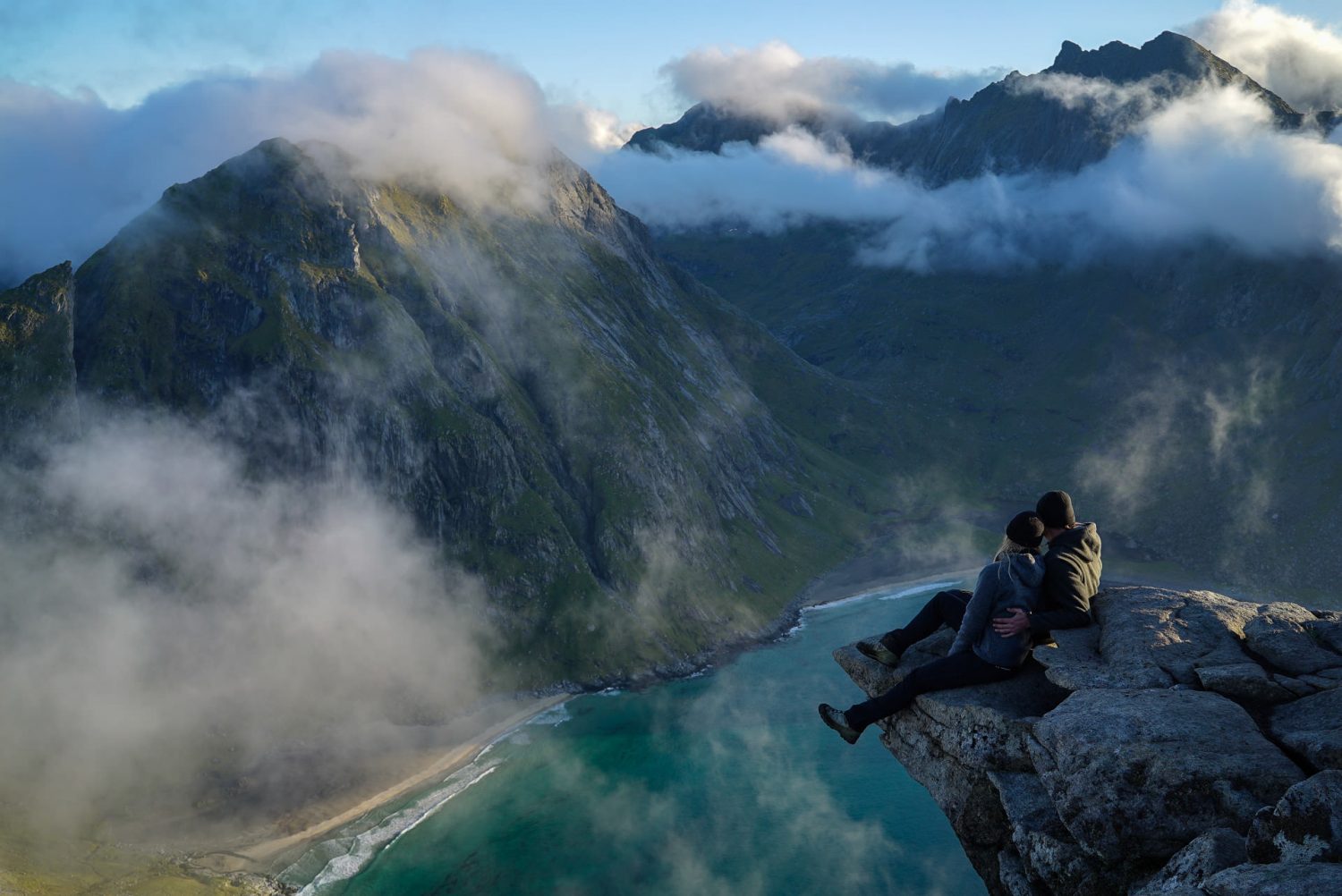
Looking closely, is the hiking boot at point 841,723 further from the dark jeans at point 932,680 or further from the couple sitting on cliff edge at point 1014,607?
the dark jeans at point 932,680

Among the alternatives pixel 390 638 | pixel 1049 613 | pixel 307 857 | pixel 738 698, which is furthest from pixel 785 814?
pixel 1049 613

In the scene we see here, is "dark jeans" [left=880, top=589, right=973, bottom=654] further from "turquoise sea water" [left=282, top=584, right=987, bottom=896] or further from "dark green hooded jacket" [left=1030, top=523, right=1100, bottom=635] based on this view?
"turquoise sea water" [left=282, top=584, right=987, bottom=896]

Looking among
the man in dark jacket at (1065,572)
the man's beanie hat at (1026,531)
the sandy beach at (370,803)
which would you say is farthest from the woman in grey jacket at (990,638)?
the sandy beach at (370,803)

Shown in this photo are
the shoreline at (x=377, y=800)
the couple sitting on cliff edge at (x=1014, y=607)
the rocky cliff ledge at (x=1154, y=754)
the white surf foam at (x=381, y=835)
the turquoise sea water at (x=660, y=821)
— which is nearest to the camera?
the rocky cliff ledge at (x=1154, y=754)

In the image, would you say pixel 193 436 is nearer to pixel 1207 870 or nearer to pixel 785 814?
pixel 785 814

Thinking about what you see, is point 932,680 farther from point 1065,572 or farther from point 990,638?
point 1065,572

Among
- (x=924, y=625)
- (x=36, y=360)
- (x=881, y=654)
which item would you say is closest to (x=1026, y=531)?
(x=924, y=625)
